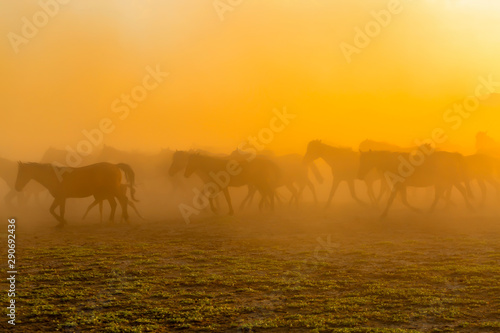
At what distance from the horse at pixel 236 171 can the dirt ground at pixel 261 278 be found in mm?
3961

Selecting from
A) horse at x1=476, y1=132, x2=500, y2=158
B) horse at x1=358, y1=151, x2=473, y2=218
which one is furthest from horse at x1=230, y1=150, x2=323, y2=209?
horse at x1=476, y1=132, x2=500, y2=158

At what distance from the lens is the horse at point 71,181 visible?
17234 mm

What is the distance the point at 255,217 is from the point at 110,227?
17.7 feet

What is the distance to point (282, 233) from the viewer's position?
15.6m

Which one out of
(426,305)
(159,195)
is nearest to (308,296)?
(426,305)

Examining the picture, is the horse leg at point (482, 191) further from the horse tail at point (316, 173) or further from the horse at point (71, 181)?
the horse at point (71, 181)

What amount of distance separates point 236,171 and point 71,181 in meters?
6.53

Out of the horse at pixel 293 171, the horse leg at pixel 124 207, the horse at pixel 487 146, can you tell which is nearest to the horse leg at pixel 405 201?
the horse at pixel 293 171

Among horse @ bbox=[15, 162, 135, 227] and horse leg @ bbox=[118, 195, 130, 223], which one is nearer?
horse @ bbox=[15, 162, 135, 227]

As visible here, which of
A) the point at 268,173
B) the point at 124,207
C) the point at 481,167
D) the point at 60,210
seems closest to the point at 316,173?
the point at 268,173

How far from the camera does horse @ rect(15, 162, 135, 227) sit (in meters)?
17.2

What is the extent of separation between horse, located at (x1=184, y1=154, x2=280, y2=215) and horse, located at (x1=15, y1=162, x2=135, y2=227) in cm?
323

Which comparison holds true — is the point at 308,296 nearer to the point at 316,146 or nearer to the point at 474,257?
the point at 474,257

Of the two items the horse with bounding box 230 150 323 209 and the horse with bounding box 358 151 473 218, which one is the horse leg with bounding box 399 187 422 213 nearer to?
the horse with bounding box 358 151 473 218
